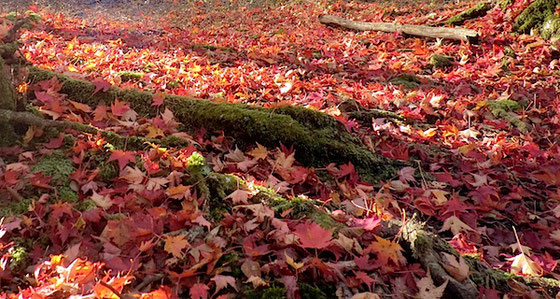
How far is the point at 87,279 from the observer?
1.80 metres

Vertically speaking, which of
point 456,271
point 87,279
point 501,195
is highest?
point 87,279

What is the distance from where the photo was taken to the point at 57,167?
262 cm

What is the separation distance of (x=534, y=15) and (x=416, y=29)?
76.3 inches

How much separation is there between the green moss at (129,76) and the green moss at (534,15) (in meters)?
6.39

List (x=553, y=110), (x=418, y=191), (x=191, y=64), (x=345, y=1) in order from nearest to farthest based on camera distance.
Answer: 1. (x=418, y=191)
2. (x=553, y=110)
3. (x=191, y=64)
4. (x=345, y=1)

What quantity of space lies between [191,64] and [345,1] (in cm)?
756

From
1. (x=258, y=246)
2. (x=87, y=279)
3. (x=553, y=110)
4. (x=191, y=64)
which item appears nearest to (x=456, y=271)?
(x=258, y=246)

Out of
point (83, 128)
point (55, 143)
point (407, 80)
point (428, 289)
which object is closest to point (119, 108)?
point (83, 128)

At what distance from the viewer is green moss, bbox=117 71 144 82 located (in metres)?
4.66

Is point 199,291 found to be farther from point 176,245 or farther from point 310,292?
point 310,292

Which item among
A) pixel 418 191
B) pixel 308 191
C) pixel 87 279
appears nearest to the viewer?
pixel 87 279

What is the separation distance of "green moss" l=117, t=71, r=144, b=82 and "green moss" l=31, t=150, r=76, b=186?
209 centimetres

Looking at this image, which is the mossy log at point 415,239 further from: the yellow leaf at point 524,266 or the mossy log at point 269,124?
the mossy log at point 269,124

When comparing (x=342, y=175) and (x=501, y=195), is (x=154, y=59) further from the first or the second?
(x=501, y=195)
